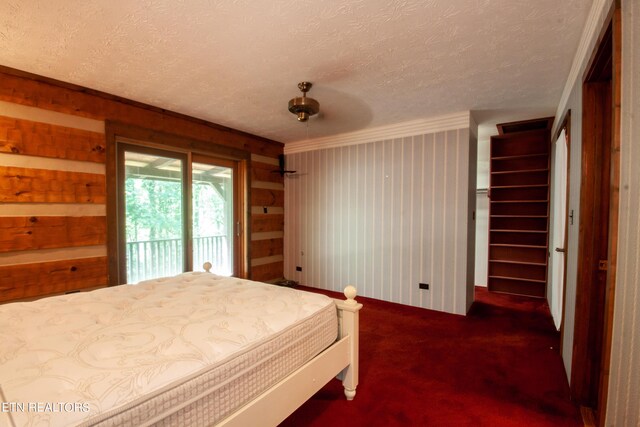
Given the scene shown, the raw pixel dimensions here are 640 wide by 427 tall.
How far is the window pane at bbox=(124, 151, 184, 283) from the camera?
10.2 ft

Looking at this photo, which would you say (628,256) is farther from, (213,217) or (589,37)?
(213,217)

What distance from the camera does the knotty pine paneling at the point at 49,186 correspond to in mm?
2293

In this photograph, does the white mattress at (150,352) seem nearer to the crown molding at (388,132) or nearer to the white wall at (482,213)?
the crown molding at (388,132)

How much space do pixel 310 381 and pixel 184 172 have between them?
2982mm

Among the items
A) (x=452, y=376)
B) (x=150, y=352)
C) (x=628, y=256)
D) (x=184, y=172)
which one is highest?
(x=184, y=172)

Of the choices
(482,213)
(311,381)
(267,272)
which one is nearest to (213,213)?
(267,272)

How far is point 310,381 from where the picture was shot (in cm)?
154

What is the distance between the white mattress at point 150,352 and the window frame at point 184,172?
3.76ft

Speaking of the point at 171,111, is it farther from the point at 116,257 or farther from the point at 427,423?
the point at 427,423

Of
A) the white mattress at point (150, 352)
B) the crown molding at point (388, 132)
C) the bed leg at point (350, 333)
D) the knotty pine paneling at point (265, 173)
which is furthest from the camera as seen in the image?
the knotty pine paneling at point (265, 173)

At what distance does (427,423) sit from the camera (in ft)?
5.44

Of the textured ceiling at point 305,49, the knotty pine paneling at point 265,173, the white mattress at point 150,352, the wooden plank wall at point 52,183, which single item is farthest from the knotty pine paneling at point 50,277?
the knotty pine paneling at point 265,173

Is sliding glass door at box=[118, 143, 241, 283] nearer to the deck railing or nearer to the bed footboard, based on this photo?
the deck railing

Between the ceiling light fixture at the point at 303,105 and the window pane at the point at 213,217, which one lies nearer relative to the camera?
the ceiling light fixture at the point at 303,105
